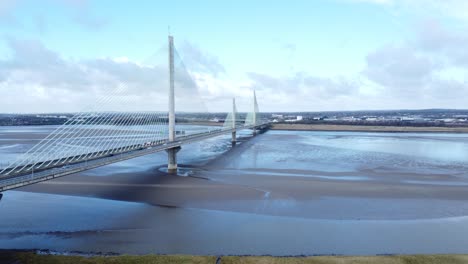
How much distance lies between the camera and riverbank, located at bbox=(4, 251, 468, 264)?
9062 mm

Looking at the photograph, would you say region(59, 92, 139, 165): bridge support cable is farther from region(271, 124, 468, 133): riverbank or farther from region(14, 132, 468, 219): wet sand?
region(271, 124, 468, 133): riverbank

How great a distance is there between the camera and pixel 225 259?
9.21m

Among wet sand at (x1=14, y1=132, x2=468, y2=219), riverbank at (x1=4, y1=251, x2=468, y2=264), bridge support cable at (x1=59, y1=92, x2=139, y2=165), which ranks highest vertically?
bridge support cable at (x1=59, y1=92, x2=139, y2=165)

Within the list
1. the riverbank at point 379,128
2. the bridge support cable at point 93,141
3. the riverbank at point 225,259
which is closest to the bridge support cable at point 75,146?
the bridge support cable at point 93,141

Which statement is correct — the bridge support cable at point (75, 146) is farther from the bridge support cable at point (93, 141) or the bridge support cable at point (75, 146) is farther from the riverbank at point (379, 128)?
the riverbank at point (379, 128)

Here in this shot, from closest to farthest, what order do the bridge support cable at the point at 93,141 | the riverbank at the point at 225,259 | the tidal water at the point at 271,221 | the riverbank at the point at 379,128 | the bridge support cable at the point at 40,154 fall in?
the riverbank at the point at 225,259 < the tidal water at the point at 271,221 < the bridge support cable at the point at 40,154 < the bridge support cable at the point at 93,141 < the riverbank at the point at 379,128

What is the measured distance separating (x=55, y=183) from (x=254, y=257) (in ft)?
46.1

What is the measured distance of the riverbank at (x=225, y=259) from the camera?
29.7 feet

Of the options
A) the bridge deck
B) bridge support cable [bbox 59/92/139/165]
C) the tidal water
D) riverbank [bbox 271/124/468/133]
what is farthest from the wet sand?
riverbank [bbox 271/124/468/133]

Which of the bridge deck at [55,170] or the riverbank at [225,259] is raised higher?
the bridge deck at [55,170]

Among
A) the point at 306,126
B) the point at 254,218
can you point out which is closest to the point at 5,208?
the point at 254,218

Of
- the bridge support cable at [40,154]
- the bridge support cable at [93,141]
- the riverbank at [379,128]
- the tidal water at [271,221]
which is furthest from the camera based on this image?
the riverbank at [379,128]

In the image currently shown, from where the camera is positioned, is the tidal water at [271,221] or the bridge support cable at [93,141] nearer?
the tidal water at [271,221]

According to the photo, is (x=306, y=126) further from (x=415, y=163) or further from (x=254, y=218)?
(x=254, y=218)
